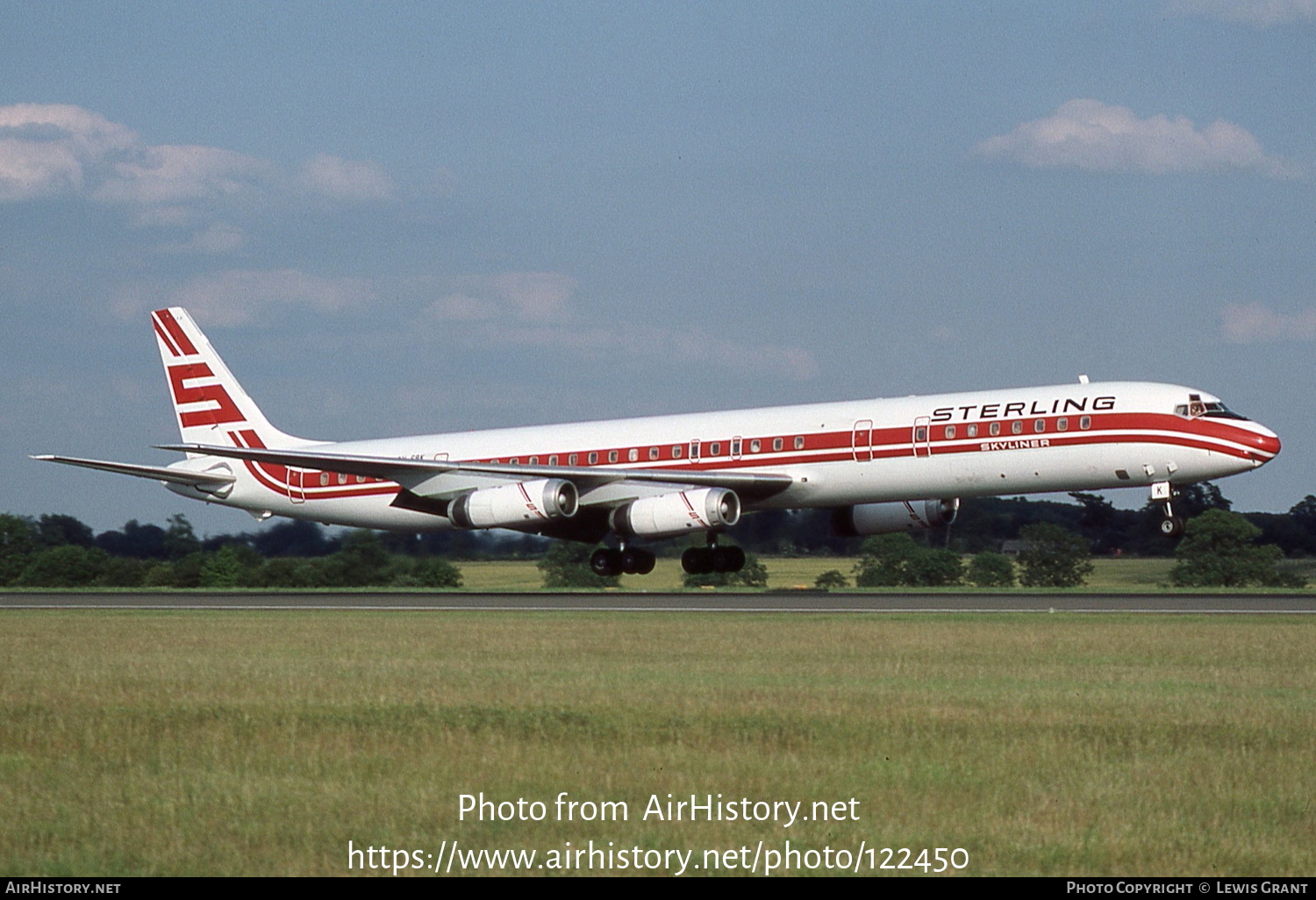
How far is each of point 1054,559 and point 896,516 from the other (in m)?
11.5

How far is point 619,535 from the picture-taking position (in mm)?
41812

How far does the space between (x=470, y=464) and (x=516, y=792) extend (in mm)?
32870

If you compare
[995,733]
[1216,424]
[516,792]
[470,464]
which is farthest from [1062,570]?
[516,792]

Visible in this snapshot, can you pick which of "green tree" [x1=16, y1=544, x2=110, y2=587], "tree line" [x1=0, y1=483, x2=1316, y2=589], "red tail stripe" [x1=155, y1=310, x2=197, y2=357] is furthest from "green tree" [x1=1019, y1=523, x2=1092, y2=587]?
"green tree" [x1=16, y1=544, x2=110, y2=587]

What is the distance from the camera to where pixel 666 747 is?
12594 millimetres

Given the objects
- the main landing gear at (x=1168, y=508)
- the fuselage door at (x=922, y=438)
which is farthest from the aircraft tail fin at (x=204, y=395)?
the main landing gear at (x=1168, y=508)

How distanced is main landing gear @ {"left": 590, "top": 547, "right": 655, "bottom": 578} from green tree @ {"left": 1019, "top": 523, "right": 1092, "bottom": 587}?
49.0 feet

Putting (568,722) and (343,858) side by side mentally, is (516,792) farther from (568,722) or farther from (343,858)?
(568,722)

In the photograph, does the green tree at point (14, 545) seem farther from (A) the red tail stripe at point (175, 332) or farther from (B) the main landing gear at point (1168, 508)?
(B) the main landing gear at point (1168, 508)

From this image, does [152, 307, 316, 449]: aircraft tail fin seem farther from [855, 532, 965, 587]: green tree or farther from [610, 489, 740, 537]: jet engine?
[855, 532, 965, 587]: green tree

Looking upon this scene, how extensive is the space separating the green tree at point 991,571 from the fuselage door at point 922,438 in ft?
49.3

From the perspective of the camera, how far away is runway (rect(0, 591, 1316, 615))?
30688 millimetres
